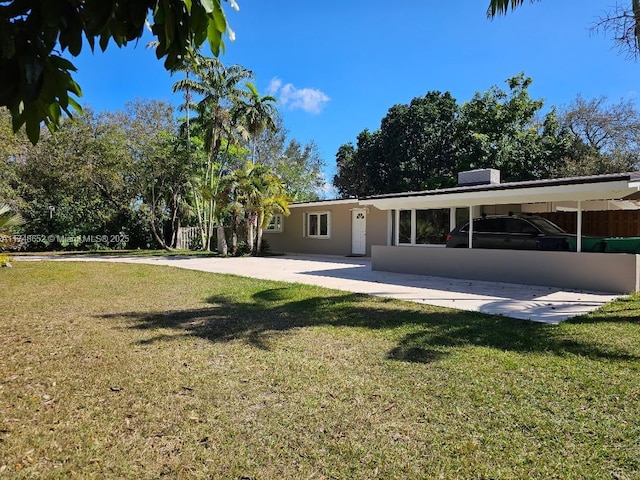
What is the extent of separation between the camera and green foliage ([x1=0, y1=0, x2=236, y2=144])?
1608mm

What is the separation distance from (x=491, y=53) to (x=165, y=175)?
17.3 m

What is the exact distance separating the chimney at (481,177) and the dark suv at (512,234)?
132 inches

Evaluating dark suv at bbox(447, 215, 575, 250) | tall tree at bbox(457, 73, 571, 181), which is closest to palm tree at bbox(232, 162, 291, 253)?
dark suv at bbox(447, 215, 575, 250)

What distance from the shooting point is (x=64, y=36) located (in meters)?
1.74

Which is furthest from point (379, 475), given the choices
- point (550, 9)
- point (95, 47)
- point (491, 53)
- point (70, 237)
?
point (70, 237)

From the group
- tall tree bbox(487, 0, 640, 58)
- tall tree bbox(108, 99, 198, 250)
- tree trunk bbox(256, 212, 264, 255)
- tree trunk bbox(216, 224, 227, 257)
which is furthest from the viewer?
tall tree bbox(108, 99, 198, 250)

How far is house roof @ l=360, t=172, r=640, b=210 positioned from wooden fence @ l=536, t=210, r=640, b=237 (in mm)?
3322

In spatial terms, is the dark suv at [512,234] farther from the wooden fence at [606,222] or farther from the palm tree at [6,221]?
the palm tree at [6,221]

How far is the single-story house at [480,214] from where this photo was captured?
8844mm

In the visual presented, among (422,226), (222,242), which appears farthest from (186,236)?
(422,226)

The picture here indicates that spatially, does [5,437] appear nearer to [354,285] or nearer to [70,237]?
[354,285]

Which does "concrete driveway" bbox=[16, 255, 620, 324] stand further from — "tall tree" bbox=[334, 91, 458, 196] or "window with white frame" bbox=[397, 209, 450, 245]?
"tall tree" bbox=[334, 91, 458, 196]

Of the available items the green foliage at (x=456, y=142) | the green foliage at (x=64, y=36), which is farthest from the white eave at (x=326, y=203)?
the green foliage at (x=64, y=36)

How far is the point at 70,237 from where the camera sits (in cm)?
2430
